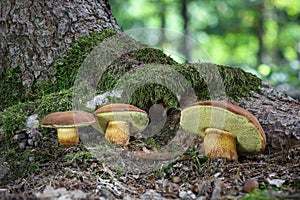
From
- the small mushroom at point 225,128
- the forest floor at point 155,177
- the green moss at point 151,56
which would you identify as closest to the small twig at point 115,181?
the forest floor at point 155,177

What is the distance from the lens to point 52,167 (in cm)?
275

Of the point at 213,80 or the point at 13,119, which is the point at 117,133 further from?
the point at 213,80

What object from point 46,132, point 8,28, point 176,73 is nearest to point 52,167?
point 46,132

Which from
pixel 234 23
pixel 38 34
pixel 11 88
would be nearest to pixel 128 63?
pixel 38 34

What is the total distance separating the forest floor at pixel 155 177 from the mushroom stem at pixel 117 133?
10 centimetres

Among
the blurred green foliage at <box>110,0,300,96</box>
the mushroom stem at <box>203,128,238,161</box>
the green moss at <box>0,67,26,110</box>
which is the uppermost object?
the blurred green foliage at <box>110,0,300,96</box>

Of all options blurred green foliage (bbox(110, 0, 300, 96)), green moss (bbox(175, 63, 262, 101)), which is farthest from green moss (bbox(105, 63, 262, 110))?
blurred green foliage (bbox(110, 0, 300, 96))

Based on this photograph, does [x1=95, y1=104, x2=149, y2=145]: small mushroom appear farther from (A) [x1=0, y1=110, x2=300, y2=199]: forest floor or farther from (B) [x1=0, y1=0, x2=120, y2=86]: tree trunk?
(B) [x1=0, y1=0, x2=120, y2=86]: tree trunk

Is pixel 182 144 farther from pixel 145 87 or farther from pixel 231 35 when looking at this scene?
pixel 231 35

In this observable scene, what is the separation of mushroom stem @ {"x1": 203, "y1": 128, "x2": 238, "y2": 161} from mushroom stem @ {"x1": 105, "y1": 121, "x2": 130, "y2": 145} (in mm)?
802

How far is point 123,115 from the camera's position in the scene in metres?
3.14

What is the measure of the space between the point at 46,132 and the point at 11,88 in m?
1.03

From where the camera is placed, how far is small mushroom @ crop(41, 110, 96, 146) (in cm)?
284

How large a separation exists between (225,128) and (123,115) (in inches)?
36.0
